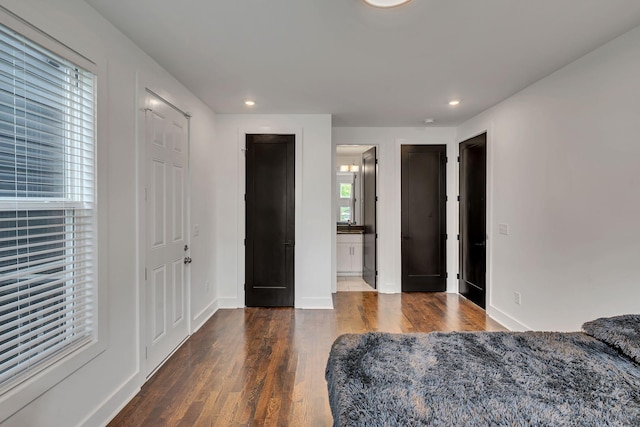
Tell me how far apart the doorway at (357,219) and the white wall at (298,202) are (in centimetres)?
116

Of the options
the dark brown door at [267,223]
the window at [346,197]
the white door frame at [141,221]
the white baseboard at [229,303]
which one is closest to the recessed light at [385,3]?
the white door frame at [141,221]

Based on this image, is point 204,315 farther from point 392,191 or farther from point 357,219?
point 357,219

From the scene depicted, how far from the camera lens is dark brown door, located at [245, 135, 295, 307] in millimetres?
4238

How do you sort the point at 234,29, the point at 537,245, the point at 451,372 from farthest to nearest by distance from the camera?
the point at 537,245, the point at 234,29, the point at 451,372

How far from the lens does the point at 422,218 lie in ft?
16.4

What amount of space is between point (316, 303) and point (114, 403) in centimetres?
252

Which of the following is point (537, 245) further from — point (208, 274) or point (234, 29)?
point (208, 274)

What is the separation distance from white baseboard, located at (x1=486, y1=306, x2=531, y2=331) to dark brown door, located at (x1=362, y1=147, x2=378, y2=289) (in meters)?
1.74

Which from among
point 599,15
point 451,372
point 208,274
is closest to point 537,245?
point 599,15

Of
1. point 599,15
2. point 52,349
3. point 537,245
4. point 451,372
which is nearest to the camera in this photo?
point 451,372

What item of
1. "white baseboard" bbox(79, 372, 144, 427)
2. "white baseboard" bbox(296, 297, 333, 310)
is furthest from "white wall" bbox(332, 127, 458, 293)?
"white baseboard" bbox(79, 372, 144, 427)

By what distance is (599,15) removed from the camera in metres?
1.97

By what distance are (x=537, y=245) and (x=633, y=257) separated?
942mm

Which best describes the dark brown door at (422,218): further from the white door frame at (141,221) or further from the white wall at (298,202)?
the white door frame at (141,221)
